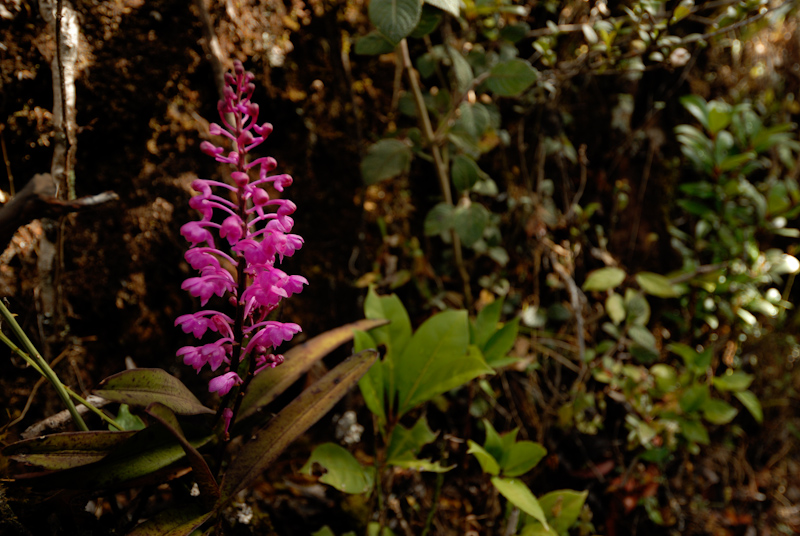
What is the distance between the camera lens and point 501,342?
129cm

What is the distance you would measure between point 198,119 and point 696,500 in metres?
2.29

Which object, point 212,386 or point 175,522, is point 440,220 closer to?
point 212,386

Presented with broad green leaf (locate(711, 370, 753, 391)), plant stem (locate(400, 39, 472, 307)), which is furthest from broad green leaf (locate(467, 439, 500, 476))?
broad green leaf (locate(711, 370, 753, 391))

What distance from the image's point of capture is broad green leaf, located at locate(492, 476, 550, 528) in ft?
3.28

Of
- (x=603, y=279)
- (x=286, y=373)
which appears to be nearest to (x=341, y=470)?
(x=286, y=373)

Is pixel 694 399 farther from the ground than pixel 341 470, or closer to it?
closer to it

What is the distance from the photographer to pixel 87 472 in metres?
0.70

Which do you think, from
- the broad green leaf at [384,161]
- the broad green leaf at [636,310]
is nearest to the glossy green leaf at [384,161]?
the broad green leaf at [384,161]

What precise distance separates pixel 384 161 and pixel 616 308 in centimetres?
113

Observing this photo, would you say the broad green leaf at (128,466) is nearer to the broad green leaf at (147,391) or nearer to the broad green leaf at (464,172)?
the broad green leaf at (147,391)

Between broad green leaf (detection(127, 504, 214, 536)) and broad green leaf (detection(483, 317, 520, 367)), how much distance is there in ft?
2.69

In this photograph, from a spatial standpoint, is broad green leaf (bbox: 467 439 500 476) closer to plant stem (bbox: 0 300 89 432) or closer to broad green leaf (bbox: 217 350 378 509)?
broad green leaf (bbox: 217 350 378 509)

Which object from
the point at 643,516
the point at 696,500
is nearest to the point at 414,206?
the point at 643,516

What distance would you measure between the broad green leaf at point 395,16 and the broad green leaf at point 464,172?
0.48 metres
